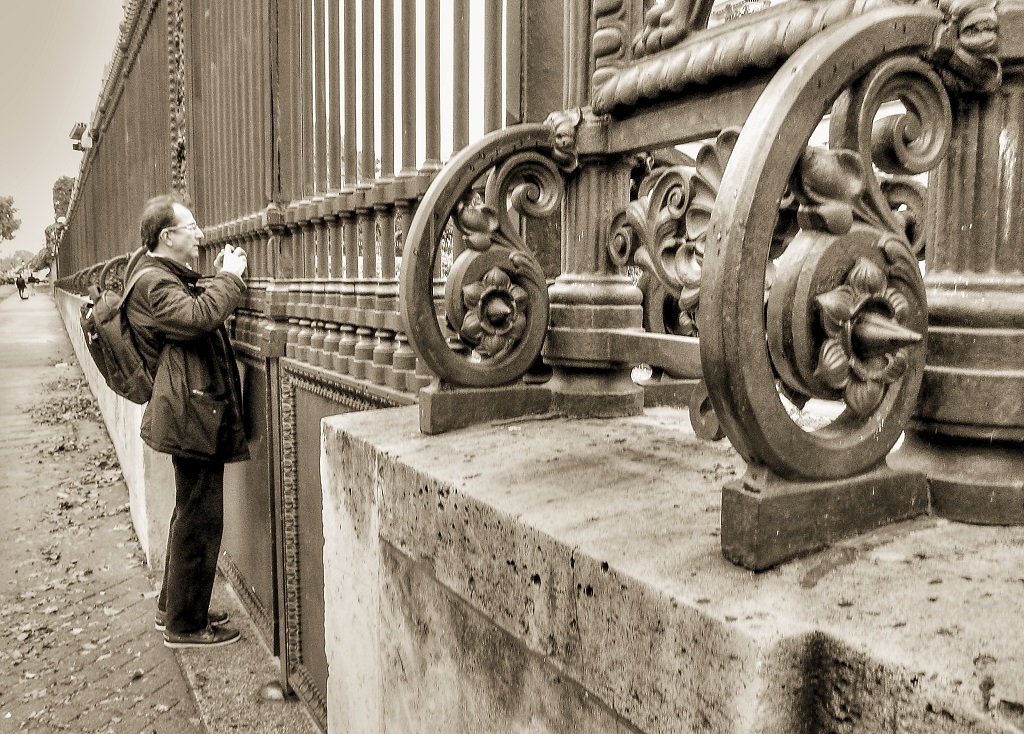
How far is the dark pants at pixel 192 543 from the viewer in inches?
148

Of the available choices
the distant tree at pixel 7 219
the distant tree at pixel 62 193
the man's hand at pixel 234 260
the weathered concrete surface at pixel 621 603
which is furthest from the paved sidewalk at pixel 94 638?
the distant tree at pixel 7 219

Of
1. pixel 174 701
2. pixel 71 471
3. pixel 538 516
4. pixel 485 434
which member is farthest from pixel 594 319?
pixel 71 471

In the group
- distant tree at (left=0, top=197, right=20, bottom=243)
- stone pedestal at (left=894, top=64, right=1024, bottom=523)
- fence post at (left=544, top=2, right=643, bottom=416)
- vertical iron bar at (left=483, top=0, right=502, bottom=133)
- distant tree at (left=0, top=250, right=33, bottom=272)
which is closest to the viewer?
stone pedestal at (left=894, top=64, right=1024, bottom=523)

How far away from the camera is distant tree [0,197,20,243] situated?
156 ft

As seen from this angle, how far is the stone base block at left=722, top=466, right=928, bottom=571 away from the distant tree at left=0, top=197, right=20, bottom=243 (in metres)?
54.8

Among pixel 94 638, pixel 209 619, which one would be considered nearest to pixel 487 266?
pixel 209 619

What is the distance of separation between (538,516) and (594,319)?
710mm

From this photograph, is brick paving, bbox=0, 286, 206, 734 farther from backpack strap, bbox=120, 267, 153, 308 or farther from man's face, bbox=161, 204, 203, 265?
man's face, bbox=161, 204, 203, 265

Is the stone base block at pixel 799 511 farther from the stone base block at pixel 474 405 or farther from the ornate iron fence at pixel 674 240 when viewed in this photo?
the stone base block at pixel 474 405

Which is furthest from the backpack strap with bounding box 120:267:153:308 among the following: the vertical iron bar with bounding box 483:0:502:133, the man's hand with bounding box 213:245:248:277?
the vertical iron bar with bounding box 483:0:502:133

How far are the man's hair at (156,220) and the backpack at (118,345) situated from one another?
203 mm

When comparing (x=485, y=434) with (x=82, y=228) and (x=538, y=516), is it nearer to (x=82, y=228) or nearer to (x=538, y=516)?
(x=538, y=516)

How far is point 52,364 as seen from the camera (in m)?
15.7

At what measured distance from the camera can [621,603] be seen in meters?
0.86
